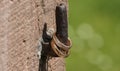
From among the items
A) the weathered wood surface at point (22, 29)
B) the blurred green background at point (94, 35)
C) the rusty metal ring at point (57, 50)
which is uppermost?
the weathered wood surface at point (22, 29)

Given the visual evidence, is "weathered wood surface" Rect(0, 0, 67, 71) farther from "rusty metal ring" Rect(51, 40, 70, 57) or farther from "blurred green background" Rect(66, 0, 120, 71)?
"blurred green background" Rect(66, 0, 120, 71)

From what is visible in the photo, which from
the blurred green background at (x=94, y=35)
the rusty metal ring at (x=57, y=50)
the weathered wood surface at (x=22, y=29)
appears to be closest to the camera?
the weathered wood surface at (x=22, y=29)

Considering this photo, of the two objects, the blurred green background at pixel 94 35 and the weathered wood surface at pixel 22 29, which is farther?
the blurred green background at pixel 94 35

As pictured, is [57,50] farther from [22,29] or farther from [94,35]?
[94,35]

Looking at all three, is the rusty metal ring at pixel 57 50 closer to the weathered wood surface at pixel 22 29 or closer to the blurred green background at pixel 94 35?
the weathered wood surface at pixel 22 29

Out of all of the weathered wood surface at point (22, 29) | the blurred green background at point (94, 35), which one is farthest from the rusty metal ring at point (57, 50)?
the blurred green background at point (94, 35)

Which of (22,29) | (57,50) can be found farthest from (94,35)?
(22,29)
